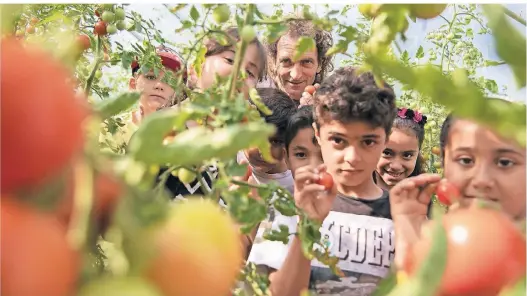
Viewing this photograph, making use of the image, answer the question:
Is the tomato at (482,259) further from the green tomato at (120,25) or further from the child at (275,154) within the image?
the child at (275,154)

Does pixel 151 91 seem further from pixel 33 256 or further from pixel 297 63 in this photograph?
pixel 33 256

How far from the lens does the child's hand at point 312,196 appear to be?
112cm

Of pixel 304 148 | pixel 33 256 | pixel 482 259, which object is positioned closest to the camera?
pixel 33 256

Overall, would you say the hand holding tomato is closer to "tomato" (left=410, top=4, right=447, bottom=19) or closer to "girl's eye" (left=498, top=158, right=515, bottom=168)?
"girl's eye" (left=498, top=158, right=515, bottom=168)

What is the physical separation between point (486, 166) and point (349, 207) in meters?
0.58

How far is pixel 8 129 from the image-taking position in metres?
0.25

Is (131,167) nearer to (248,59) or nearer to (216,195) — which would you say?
(216,195)

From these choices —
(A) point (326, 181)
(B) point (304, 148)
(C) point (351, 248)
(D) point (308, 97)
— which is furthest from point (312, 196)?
(D) point (308, 97)

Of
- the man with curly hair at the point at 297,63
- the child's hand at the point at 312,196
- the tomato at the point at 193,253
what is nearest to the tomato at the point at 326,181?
the child's hand at the point at 312,196

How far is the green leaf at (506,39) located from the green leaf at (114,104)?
0.83ft

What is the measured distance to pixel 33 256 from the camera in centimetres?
24

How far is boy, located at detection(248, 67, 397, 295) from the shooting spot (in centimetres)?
130

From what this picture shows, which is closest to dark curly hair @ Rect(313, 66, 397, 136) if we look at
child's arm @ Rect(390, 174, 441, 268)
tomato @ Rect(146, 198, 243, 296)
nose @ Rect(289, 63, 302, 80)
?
child's arm @ Rect(390, 174, 441, 268)

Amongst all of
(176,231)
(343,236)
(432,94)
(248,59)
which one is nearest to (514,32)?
(432,94)
